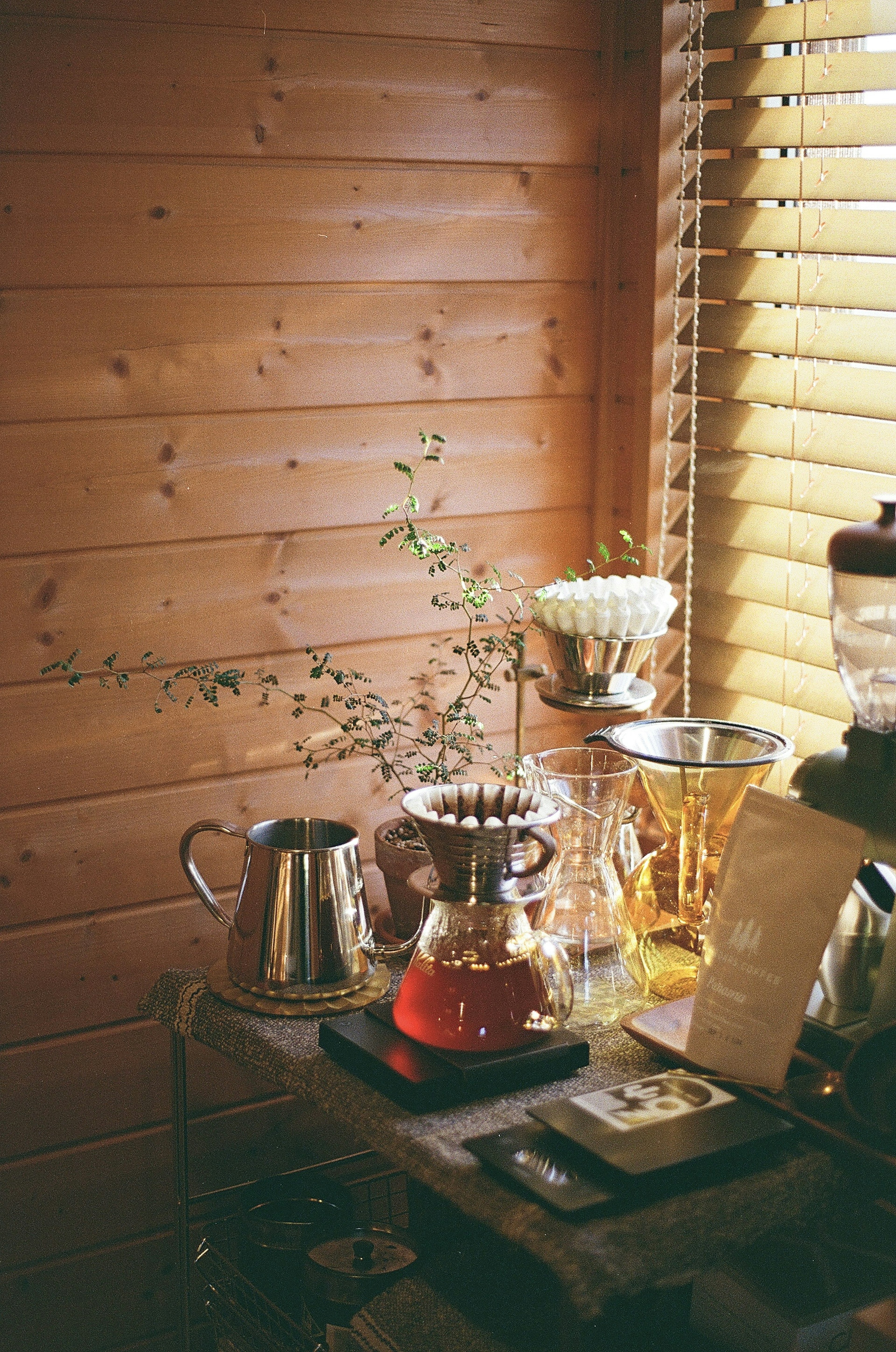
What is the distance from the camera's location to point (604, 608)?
138cm

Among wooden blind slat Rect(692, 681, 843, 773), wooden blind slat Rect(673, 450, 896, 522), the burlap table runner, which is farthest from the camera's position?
wooden blind slat Rect(692, 681, 843, 773)

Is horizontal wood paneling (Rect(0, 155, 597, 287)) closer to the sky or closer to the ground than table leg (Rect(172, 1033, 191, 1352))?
closer to the sky

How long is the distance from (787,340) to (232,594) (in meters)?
0.72

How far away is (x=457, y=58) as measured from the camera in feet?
5.39

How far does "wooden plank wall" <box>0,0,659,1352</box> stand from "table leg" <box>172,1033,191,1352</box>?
23 centimetres

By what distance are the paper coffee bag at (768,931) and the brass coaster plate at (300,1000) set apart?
312 millimetres

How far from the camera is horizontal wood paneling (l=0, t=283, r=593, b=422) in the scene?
1502 mm

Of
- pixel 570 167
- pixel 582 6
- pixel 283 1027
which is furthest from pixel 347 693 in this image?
pixel 582 6

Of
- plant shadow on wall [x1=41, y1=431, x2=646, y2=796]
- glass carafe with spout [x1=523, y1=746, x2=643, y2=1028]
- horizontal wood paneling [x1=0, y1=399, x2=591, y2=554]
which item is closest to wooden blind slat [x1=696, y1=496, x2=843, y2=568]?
plant shadow on wall [x1=41, y1=431, x2=646, y2=796]

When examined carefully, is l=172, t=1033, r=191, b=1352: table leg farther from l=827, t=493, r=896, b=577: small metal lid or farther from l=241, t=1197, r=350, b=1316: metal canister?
l=827, t=493, r=896, b=577: small metal lid

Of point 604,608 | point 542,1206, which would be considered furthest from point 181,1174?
point 604,608

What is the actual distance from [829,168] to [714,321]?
10.0 inches

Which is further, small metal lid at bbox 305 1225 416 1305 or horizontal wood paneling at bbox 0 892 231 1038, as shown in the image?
horizontal wood paneling at bbox 0 892 231 1038

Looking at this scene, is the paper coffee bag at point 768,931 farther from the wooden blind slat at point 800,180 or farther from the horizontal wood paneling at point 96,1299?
the horizontal wood paneling at point 96,1299
